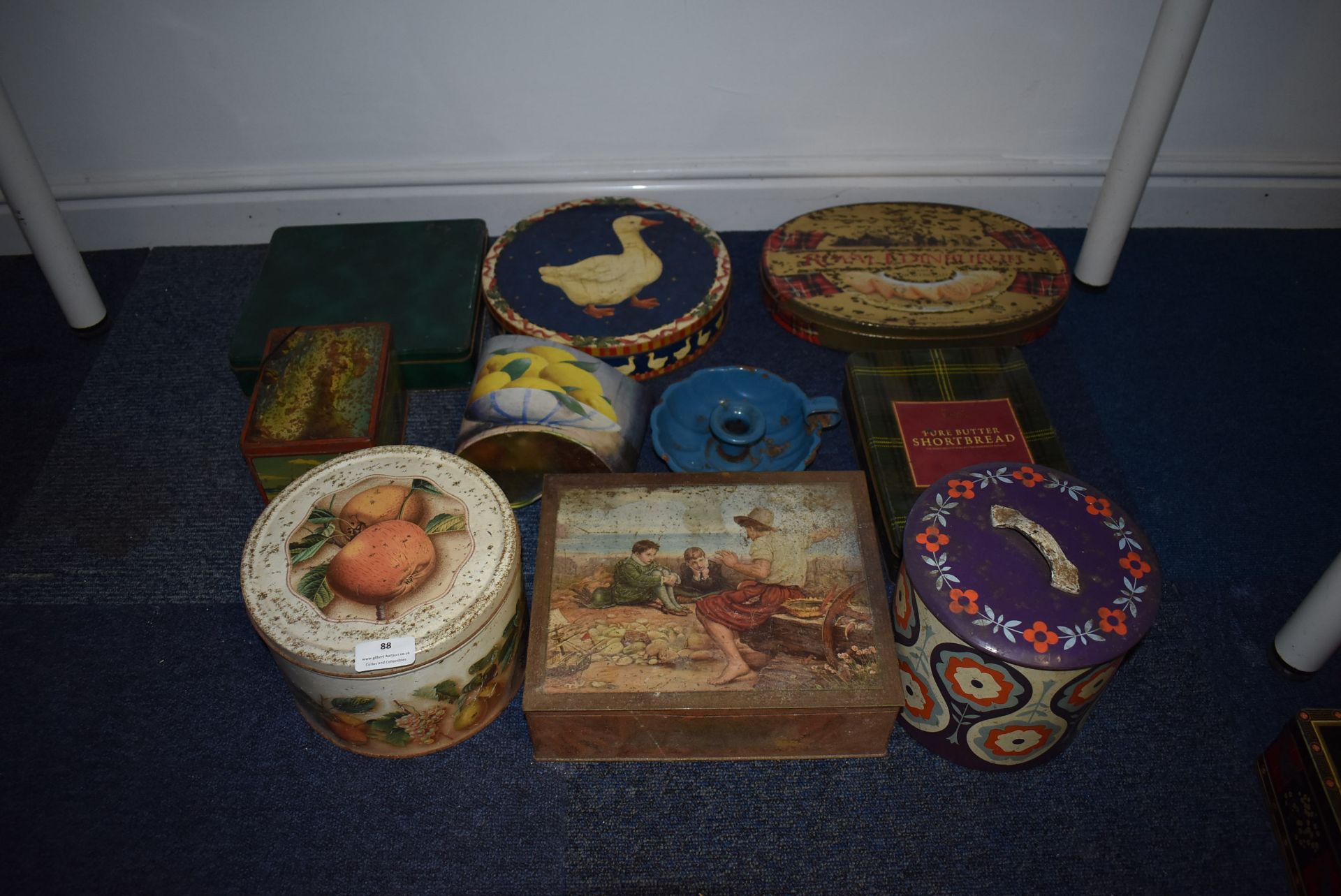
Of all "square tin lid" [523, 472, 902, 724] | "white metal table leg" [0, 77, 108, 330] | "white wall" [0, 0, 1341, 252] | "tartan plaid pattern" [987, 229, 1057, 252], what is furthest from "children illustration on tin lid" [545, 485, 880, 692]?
"white metal table leg" [0, 77, 108, 330]

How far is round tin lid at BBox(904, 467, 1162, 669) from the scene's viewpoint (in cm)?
174

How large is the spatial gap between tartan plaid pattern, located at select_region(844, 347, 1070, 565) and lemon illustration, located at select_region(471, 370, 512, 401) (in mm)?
885

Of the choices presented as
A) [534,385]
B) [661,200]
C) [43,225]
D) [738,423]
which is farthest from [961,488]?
[43,225]

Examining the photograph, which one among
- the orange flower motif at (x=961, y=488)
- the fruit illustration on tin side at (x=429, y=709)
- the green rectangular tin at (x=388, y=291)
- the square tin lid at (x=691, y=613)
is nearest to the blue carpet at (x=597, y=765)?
the fruit illustration on tin side at (x=429, y=709)

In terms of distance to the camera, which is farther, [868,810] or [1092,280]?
[1092,280]

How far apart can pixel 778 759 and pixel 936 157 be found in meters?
1.98

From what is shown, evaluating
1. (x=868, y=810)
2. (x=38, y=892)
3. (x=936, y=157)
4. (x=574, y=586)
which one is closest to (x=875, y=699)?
(x=868, y=810)

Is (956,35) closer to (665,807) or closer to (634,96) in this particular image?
(634,96)

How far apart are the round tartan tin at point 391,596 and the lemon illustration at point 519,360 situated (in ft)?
1.12

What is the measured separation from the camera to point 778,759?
2043 mm

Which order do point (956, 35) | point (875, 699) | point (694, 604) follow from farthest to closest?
1. point (956, 35)
2. point (694, 604)
3. point (875, 699)

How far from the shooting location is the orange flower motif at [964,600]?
70.0 inches

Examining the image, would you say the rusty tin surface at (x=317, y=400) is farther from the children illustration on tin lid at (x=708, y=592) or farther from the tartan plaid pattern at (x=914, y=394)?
the tartan plaid pattern at (x=914, y=394)

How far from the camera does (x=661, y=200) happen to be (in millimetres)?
3133
